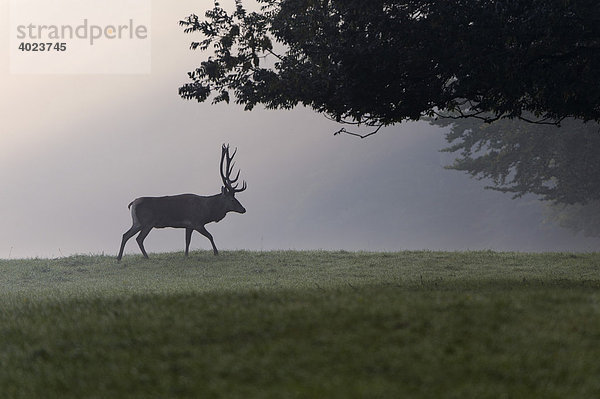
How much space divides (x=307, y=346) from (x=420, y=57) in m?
8.46

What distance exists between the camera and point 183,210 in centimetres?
3002

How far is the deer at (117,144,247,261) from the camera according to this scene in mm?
29703

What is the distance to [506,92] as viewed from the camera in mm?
15227

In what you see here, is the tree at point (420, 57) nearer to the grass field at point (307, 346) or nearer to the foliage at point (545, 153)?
the grass field at point (307, 346)

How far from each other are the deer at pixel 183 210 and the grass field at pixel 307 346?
17521mm

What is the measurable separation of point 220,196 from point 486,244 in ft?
298

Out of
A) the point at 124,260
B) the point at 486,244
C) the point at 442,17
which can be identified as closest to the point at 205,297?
the point at 442,17

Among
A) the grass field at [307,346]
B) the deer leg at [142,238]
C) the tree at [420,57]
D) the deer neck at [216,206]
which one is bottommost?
the grass field at [307,346]

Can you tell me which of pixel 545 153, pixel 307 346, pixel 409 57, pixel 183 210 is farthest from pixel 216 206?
pixel 307 346

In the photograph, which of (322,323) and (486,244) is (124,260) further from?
(486,244)

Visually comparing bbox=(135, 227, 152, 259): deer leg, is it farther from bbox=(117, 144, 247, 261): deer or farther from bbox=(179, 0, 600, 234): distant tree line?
bbox=(179, 0, 600, 234): distant tree line

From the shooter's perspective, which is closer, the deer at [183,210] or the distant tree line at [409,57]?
the distant tree line at [409,57]

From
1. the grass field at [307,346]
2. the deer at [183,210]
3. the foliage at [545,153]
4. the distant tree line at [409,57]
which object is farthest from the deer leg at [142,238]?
the foliage at [545,153]

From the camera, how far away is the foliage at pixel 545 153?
133 feet
